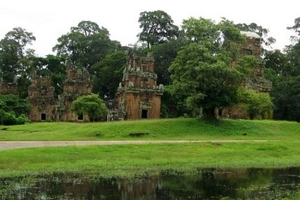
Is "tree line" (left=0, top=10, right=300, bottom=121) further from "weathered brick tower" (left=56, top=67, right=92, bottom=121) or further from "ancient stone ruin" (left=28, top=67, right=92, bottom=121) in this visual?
"weathered brick tower" (left=56, top=67, right=92, bottom=121)

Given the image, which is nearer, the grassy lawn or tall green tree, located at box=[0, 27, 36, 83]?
the grassy lawn

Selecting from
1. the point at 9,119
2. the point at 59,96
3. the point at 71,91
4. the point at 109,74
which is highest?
the point at 109,74

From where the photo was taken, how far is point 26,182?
23141 millimetres

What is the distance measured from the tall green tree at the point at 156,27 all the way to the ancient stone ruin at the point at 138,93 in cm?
4767

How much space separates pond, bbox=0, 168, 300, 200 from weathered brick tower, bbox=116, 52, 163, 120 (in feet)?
151

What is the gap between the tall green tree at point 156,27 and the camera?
121 meters

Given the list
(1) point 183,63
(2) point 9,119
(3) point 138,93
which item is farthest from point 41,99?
(1) point 183,63

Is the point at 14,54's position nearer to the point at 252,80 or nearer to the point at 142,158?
the point at 252,80

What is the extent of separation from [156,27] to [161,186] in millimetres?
102849

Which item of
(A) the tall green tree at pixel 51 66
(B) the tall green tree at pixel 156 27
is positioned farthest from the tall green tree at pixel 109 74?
(B) the tall green tree at pixel 156 27


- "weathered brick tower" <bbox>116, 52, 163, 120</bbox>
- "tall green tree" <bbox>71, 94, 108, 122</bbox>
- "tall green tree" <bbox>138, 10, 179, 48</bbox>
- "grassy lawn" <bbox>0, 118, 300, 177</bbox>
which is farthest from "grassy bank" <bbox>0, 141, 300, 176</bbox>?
"tall green tree" <bbox>138, 10, 179, 48</bbox>

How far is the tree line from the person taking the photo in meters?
56.7

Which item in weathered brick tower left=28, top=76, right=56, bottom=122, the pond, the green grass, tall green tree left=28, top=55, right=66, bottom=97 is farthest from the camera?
tall green tree left=28, top=55, right=66, bottom=97

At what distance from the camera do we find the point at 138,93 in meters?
73.7
